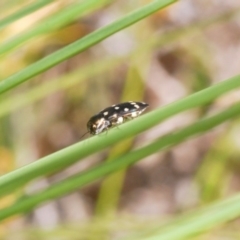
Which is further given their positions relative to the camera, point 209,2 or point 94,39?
point 209,2

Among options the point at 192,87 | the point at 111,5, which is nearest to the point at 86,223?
the point at 192,87

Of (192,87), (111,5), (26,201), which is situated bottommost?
(26,201)

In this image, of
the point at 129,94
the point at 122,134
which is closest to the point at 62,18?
the point at 122,134

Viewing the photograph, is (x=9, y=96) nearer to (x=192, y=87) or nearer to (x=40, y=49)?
(x=40, y=49)

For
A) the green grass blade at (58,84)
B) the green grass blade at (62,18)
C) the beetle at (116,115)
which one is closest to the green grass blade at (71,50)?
the green grass blade at (62,18)

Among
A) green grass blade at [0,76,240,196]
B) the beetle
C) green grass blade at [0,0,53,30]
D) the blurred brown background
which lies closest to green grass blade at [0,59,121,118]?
the blurred brown background

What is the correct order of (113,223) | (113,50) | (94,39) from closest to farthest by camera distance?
(94,39) → (113,223) → (113,50)

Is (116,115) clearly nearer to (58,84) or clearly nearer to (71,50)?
(71,50)

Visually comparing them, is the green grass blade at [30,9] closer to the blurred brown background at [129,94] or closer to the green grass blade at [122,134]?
the green grass blade at [122,134]
